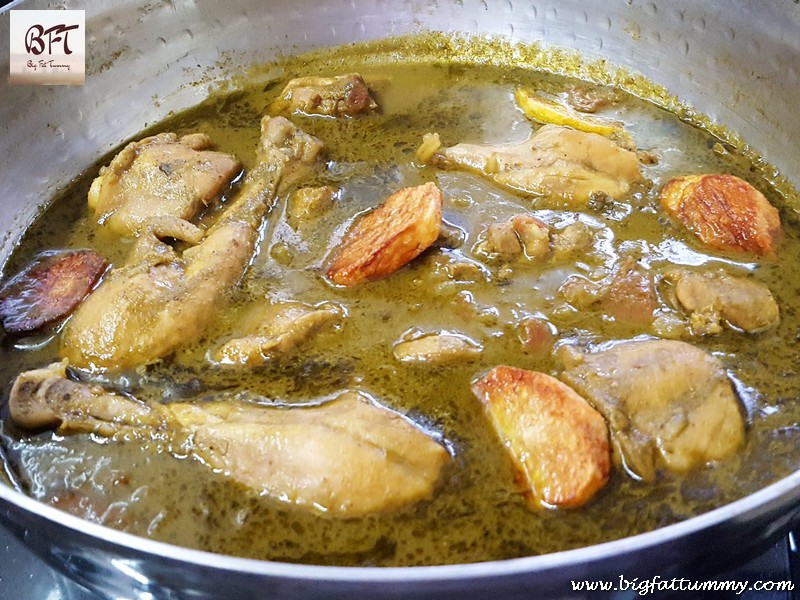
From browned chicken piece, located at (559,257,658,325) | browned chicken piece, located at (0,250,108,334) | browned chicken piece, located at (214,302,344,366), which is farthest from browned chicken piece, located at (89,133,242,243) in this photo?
browned chicken piece, located at (559,257,658,325)

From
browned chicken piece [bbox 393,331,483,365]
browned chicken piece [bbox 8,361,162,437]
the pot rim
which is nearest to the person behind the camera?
the pot rim

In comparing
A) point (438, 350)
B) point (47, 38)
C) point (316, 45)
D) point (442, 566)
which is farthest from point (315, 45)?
point (442, 566)

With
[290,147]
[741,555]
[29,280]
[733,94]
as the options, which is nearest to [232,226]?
[290,147]

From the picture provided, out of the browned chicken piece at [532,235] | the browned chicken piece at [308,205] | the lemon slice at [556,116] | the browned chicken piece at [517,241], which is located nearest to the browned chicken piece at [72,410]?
the browned chicken piece at [308,205]

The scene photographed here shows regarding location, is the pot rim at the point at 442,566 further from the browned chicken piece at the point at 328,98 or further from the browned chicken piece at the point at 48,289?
the browned chicken piece at the point at 328,98

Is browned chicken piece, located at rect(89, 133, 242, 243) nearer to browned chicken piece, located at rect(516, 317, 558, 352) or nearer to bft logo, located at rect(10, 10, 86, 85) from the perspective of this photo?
bft logo, located at rect(10, 10, 86, 85)

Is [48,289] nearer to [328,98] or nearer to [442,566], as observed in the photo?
[328,98]

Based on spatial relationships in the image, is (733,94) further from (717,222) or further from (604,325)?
(604,325)
